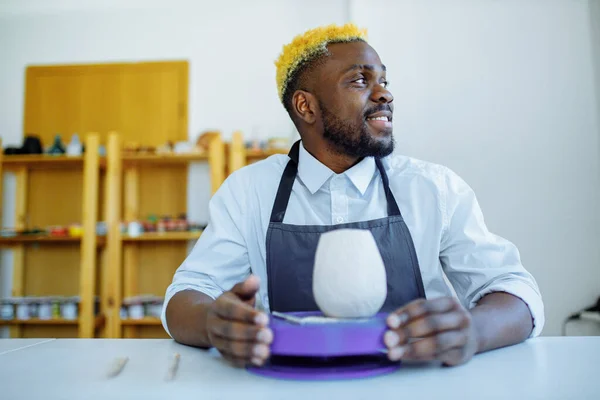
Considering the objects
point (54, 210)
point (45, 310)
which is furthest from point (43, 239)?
point (45, 310)

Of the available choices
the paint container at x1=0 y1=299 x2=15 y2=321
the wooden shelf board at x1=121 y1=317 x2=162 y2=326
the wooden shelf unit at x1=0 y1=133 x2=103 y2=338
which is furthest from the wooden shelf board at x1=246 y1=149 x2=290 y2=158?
the paint container at x1=0 y1=299 x2=15 y2=321

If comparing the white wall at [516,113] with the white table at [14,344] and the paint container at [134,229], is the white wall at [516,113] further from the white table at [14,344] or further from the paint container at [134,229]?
the white table at [14,344]

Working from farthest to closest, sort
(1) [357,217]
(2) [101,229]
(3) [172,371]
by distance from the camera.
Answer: (2) [101,229] < (1) [357,217] < (3) [172,371]

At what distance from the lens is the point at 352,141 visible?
4.32ft

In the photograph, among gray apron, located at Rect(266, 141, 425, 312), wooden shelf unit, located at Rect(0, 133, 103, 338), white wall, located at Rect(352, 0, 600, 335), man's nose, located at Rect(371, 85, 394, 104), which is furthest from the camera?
wooden shelf unit, located at Rect(0, 133, 103, 338)

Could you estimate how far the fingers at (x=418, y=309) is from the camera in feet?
1.99

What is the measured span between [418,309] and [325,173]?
28.0 inches

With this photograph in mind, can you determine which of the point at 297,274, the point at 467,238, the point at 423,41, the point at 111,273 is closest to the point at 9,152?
the point at 111,273

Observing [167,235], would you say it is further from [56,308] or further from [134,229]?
[56,308]

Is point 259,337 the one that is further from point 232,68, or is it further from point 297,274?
point 232,68

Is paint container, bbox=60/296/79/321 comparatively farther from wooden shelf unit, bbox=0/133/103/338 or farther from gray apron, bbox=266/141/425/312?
gray apron, bbox=266/141/425/312

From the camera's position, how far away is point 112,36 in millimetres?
3850

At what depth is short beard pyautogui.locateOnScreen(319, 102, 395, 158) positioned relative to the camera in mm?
1297

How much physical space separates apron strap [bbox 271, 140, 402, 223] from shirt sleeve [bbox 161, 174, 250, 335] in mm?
122
